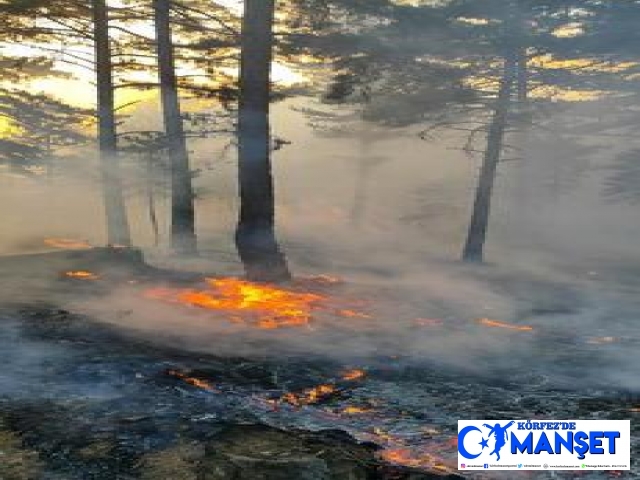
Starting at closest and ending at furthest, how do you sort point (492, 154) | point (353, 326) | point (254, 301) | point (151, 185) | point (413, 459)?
point (413, 459), point (353, 326), point (254, 301), point (492, 154), point (151, 185)

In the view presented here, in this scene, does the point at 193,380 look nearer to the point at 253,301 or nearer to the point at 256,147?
the point at 253,301

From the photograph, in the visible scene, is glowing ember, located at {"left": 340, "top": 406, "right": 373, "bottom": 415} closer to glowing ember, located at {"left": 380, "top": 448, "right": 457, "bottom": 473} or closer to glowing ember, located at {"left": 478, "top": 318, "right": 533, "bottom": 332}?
glowing ember, located at {"left": 380, "top": 448, "right": 457, "bottom": 473}

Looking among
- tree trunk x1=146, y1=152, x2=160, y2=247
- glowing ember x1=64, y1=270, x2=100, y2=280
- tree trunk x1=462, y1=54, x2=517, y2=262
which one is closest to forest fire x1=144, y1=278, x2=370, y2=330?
glowing ember x1=64, y1=270, x2=100, y2=280

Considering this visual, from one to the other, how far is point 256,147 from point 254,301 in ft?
9.55

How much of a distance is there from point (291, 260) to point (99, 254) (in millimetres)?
9275

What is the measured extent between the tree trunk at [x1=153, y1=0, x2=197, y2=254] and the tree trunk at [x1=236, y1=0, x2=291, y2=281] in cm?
496

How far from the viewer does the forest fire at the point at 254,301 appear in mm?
9023

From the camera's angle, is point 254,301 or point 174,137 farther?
point 174,137

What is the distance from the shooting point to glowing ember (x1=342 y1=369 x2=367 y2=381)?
6687 millimetres

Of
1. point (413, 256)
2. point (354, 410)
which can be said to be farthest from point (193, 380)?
point (413, 256)

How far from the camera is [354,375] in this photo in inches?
267

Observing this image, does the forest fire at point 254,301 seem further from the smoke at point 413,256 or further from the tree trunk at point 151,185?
the tree trunk at point 151,185

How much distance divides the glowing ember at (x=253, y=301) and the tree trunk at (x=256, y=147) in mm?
632

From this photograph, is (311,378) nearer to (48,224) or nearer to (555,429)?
(555,429)
